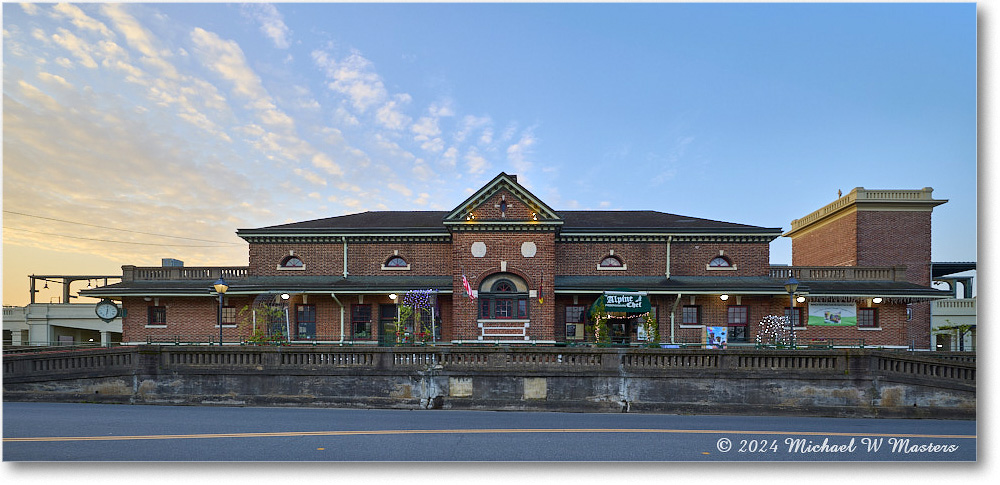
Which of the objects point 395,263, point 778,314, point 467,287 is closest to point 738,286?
point 778,314

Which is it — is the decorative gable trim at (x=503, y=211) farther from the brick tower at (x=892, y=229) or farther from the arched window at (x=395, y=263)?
the brick tower at (x=892, y=229)

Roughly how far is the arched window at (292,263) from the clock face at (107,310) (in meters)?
7.02

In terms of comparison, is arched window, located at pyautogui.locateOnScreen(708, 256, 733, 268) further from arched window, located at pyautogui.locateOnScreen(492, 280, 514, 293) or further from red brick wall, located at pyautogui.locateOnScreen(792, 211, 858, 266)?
red brick wall, located at pyautogui.locateOnScreen(792, 211, 858, 266)

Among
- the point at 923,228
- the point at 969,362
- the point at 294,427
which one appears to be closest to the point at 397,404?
the point at 294,427

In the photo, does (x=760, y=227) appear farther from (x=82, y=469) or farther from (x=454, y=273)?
(x=82, y=469)

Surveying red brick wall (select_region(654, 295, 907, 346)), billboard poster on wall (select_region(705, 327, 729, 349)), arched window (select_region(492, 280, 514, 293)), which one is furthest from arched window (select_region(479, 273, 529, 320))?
billboard poster on wall (select_region(705, 327, 729, 349))

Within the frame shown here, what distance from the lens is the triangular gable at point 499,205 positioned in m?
21.4

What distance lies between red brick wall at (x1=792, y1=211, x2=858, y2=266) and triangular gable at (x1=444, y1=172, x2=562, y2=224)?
2115 centimetres

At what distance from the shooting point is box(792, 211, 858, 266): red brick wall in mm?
30156

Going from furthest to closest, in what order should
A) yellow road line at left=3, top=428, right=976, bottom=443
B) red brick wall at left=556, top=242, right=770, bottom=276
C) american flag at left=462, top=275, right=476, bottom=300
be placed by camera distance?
red brick wall at left=556, top=242, right=770, bottom=276 → american flag at left=462, top=275, right=476, bottom=300 → yellow road line at left=3, top=428, right=976, bottom=443

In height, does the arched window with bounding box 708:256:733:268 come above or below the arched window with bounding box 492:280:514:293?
above

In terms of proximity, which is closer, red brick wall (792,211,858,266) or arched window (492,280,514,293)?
arched window (492,280,514,293)

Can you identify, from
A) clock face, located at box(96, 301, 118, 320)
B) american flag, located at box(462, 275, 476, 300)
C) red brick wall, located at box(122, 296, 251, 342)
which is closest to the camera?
american flag, located at box(462, 275, 476, 300)

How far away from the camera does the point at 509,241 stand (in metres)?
21.6
